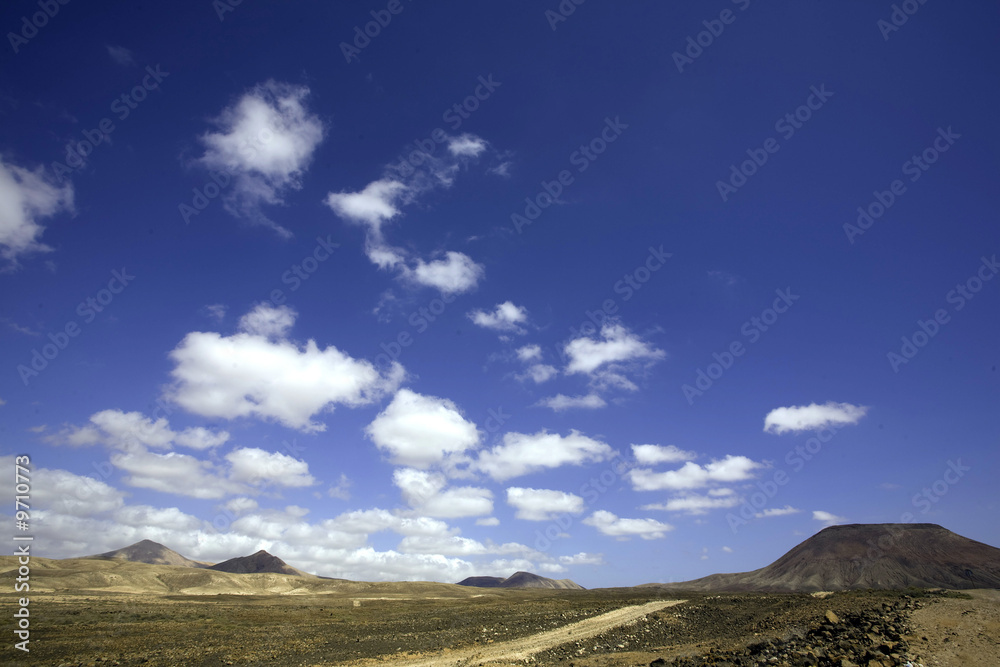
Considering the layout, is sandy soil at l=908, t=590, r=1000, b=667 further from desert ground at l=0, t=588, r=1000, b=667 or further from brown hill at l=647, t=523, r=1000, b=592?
brown hill at l=647, t=523, r=1000, b=592

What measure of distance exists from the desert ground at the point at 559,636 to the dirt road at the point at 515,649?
11cm

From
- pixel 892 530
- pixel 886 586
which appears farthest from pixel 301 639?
pixel 892 530

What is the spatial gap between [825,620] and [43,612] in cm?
6976

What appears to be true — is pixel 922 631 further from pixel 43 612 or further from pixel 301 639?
pixel 43 612

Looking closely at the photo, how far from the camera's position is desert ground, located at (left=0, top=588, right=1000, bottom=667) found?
21016mm

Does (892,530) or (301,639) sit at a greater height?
(892,530)

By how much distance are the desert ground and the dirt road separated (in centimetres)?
11

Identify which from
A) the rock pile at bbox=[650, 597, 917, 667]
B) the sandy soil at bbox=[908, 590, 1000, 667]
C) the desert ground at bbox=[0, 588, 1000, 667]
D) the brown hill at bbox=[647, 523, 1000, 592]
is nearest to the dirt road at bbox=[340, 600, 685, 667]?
the desert ground at bbox=[0, 588, 1000, 667]

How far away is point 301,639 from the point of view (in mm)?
37094

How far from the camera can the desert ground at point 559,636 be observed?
21016mm

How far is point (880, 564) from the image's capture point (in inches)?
6565

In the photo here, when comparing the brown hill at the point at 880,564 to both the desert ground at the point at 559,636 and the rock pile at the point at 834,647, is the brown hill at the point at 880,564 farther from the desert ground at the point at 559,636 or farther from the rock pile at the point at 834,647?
the rock pile at the point at 834,647

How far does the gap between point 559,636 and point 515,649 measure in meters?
6.62

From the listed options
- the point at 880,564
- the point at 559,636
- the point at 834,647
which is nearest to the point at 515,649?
the point at 559,636
